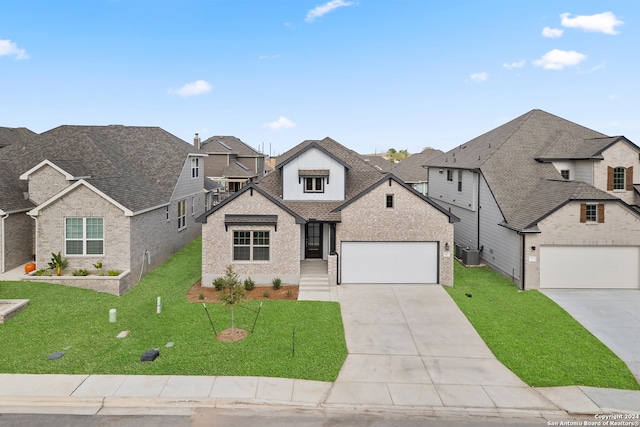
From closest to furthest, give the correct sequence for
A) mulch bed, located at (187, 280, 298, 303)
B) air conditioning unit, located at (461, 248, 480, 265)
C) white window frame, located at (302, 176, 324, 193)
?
mulch bed, located at (187, 280, 298, 303) → white window frame, located at (302, 176, 324, 193) → air conditioning unit, located at (461, 248, 480, 265)

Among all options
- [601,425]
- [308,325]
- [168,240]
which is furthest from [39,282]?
[601,425]

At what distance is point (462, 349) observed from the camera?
13.5m

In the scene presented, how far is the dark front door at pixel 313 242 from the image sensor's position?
78.8ft

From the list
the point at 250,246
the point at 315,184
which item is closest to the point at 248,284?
the point at 250,246

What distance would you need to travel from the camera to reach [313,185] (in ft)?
75.0

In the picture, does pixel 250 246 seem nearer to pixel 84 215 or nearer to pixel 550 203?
pixel 84 215

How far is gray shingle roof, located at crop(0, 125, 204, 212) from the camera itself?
23.0m

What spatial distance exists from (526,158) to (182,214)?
22470 millimetres

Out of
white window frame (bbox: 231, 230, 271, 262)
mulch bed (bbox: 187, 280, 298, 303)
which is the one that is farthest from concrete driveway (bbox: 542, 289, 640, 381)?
white window frame (bbox: 231, 230, 271, 262)

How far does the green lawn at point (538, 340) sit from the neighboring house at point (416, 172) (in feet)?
98.1

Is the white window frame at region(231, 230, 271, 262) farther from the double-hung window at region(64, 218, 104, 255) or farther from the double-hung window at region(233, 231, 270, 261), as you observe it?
the double-hung window at region(64, 218, 104, 255)

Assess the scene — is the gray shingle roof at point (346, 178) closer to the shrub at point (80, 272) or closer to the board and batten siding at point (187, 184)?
the board and batten siding at point (187, 184)

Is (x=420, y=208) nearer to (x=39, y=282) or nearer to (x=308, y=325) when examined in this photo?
(x=308, y=325)

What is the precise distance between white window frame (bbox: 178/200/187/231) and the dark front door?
10.2m
